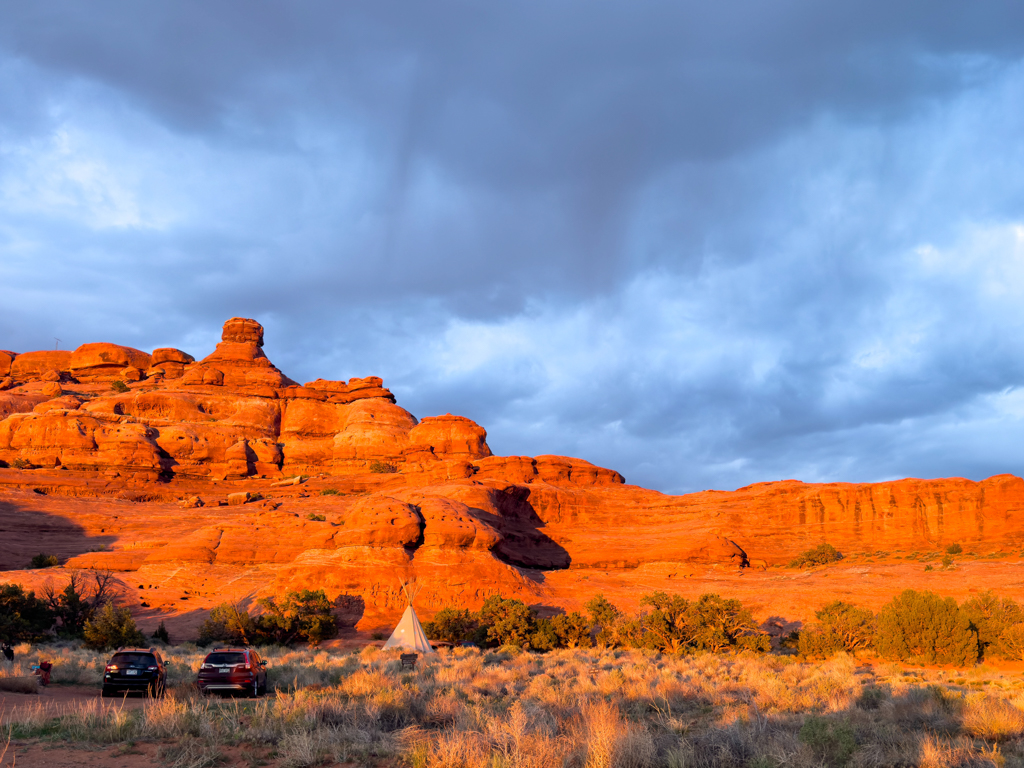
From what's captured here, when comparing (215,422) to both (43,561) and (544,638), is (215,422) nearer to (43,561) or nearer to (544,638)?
(43,561)

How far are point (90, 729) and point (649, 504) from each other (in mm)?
62666

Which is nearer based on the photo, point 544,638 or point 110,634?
point 110,634

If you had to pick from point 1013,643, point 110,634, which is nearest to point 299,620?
point 110,634

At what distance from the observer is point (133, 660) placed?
16406 millimetres

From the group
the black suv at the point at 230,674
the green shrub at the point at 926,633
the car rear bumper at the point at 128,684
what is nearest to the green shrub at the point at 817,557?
the green shrub at the point at 926,633

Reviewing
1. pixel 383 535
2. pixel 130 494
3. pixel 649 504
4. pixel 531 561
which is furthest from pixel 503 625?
pixel 130 494

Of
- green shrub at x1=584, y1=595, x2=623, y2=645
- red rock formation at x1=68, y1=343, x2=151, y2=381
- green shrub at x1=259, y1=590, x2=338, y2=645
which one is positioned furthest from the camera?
red rock formation at x1=68, y1=343, x2=151, y2=381

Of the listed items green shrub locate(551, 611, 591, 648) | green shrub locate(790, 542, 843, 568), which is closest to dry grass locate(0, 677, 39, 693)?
green shrub locate(551, 611, 591, 648)

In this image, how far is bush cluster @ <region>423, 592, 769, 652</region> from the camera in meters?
29.9

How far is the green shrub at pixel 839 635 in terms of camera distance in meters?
27.7

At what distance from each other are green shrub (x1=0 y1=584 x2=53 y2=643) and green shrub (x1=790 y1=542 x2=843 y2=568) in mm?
53665

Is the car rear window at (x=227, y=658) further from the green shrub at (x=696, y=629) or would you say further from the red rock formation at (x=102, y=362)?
the red rock formation at (x=102, y=362)

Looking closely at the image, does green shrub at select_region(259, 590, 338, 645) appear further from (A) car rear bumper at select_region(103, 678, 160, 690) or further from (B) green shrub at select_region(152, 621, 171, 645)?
(A) car rear bumper at select_region(103, 678, 160, 690)

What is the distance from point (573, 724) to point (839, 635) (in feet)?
76.5
